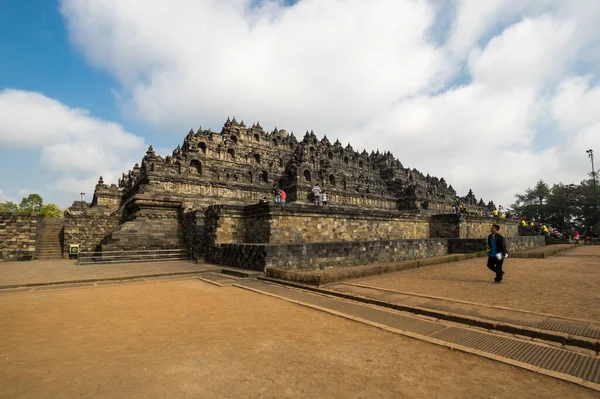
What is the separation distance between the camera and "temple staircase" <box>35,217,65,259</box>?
16375mm

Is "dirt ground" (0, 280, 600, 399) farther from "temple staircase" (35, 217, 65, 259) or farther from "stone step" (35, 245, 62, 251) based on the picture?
"stone step" (35, 245, 62, 251)

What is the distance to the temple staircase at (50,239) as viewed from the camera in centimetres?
1638

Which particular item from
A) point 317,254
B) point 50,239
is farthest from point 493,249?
point 50,239

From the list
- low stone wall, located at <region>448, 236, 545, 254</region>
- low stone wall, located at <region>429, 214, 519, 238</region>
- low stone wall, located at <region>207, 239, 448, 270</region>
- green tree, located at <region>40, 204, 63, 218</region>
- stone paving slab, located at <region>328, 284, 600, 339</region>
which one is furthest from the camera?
green tree, located at <region>40, 204, 63, 218</region>

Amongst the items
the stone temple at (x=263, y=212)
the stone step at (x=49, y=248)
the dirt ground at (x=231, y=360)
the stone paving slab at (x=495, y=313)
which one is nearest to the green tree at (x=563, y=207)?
the stone temple at (x=263, y=212)

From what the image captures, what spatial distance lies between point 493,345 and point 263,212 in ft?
33.3

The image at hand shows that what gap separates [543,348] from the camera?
3.40 meters

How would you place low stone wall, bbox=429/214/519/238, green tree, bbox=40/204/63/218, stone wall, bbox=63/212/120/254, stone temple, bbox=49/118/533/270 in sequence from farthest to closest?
green tree, bbox=40/204/63/218
low stone wall, bbox=429/214/519/238
stone wall, bbox=63/212/120/254
stone temple, bbox=49/118/533/270

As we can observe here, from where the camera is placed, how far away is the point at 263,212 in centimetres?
1281

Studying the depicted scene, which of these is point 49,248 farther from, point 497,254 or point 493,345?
point 497,254

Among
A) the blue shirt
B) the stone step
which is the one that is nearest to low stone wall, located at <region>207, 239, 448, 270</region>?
the blue shirt

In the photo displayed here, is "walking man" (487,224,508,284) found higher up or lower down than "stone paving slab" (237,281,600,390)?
higher up

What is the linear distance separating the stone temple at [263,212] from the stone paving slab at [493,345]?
4770 mm

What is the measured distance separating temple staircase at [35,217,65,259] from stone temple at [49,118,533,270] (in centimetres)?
80
